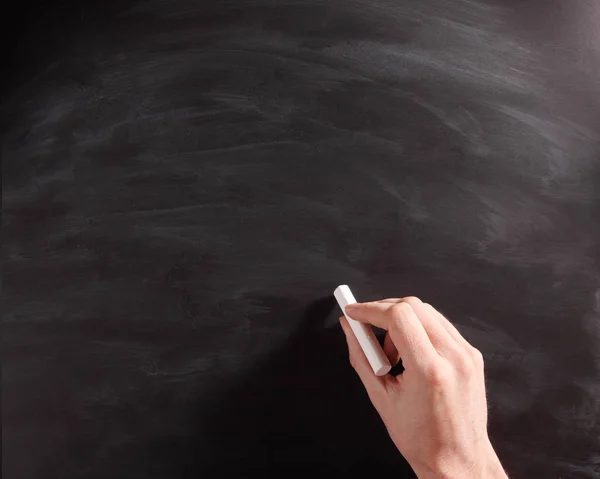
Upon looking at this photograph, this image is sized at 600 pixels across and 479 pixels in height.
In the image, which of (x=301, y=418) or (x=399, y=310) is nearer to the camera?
(x=399, y=310)

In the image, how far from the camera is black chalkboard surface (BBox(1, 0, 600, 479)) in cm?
61

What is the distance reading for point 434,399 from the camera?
51cm

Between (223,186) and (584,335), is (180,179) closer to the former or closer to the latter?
(223,186)

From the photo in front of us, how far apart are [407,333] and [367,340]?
0.06m

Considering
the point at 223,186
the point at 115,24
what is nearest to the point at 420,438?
the point at 223,186

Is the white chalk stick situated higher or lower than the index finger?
lower

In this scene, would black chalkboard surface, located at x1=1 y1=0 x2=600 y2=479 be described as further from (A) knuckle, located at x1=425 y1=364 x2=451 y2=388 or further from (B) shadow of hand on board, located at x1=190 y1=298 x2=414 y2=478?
(A) knuckle, located at x1=425 y1=364 x2=451 y2=388

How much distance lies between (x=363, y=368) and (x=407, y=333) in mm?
92

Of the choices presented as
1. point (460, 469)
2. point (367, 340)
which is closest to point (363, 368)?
point (367, 340)

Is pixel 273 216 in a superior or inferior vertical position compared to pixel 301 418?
superior

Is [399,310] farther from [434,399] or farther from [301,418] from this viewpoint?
[301,418]

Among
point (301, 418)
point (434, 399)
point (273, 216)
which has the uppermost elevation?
point (273, 216)

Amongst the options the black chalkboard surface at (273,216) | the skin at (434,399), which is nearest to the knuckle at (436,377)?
the skin at (434,399)

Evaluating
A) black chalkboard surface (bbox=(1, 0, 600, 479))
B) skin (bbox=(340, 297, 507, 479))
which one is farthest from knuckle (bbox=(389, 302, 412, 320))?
black chalkboard surface (bbox=(1, 0, 600, 479))
